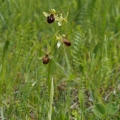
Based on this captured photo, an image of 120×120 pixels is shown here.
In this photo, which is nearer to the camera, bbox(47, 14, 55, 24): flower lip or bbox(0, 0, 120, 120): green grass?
bbox(47, 14, 55, 24): flower lip

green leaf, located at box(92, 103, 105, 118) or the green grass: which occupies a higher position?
the green grass

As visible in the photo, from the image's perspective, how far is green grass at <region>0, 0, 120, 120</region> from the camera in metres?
1.92

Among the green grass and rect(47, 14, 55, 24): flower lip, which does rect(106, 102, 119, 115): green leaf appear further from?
rect(47, 14, 55, 24): flower lip

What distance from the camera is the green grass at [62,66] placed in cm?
192

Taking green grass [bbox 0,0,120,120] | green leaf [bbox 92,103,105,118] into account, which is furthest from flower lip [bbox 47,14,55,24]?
green leaf [bbox 92,103,105,118]

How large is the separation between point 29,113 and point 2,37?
0.88m

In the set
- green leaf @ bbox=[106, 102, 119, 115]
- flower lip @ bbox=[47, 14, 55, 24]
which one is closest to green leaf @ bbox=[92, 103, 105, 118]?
green leaf @ bbox=[106, 102, 119, 115]

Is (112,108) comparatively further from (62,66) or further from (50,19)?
(62,66)

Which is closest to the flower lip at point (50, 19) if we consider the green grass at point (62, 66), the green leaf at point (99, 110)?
the green grass at point (62, 66)

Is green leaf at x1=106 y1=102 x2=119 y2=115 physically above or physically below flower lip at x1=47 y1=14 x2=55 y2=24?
below

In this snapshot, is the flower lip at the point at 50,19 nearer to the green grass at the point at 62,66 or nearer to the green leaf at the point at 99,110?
the green grass at the point at 62,66

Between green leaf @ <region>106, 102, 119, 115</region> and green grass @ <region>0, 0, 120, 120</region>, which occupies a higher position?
green grass @ <region>0, 0, 120, 120</region>

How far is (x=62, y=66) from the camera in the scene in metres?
2.43

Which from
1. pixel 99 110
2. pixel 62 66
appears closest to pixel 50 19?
pixel 99 110
